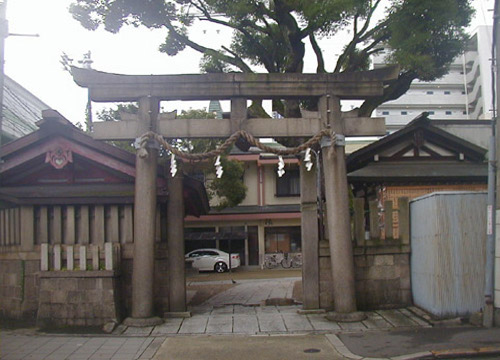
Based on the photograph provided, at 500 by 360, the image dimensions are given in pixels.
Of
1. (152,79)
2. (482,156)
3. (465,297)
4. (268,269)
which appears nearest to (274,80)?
(152,79)

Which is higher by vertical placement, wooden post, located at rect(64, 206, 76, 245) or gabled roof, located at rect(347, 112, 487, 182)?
gabled roof, located at rect(347, 112, 487, 182)

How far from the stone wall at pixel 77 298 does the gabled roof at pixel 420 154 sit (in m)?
8.78

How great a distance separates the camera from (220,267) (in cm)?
3359

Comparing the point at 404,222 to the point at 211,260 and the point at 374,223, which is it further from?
the point at 211,260

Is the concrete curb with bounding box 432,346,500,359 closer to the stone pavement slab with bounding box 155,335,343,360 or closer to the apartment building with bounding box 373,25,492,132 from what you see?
the stone pavement slab with bounding box 155,335,343,360

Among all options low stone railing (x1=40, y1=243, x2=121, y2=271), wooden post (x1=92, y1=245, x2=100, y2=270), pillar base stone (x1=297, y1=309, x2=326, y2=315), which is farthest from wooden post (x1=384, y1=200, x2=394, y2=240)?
wooden post (x1=92, y1=245, x2=100, y2=270)

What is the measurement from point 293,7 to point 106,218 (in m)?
8.87

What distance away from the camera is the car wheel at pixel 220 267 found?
33481 millimetres

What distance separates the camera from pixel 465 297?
1077cm

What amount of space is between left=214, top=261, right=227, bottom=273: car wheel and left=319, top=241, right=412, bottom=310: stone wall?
70.6ft

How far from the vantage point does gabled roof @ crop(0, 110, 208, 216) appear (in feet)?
40.2

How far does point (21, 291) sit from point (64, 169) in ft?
10.0

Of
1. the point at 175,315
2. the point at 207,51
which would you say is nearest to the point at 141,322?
the point at 175,315

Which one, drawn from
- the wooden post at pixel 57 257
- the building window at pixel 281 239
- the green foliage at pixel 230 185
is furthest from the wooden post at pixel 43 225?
the building window at pixel 281 239
